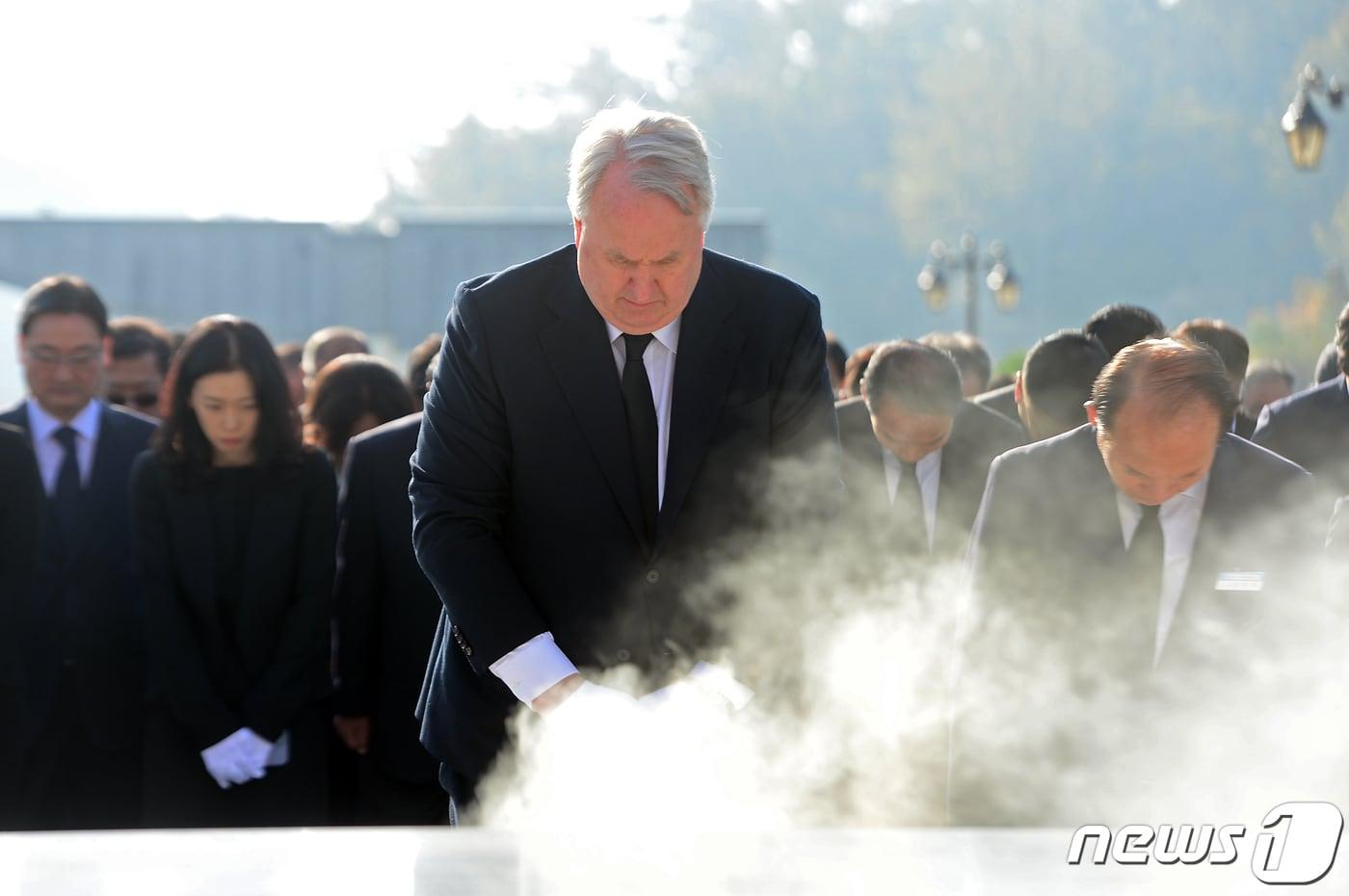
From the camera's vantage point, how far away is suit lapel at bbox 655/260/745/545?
3.03 meters

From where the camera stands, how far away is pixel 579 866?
7.06 ft

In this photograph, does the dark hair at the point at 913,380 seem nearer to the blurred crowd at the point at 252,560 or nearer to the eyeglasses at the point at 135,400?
the blurred crowd at the point at 252,560

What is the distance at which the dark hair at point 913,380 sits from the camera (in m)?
5.07

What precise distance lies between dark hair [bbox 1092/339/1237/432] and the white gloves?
8.77 ft

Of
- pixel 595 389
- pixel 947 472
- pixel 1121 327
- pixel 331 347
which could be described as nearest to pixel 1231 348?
pixel 1121 327

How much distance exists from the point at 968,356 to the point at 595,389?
506cm

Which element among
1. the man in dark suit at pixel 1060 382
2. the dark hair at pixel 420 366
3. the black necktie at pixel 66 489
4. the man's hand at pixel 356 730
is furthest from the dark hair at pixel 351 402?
the man in dark suit at pixel 1060 382

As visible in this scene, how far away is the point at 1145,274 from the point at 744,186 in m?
17.7

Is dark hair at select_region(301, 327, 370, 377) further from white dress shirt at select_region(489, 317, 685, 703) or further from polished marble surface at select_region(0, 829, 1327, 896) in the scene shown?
polished marble surface at select_region(0, 829, 1327, 896)

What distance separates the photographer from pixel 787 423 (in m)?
3.14

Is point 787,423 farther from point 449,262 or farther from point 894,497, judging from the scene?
point 449,262

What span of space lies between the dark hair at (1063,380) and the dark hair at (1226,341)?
638mm

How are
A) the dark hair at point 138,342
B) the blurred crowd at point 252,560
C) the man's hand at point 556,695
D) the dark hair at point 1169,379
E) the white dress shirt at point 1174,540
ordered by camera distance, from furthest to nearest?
the dark hair at point 138,342, the blurred crowd at point 252,560, the white dress shirt at point 1174,540, the dark hair at point 1169,379, the man's hand at point 556,695

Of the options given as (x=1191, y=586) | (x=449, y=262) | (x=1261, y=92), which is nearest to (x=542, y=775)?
(x=1191, y=586)
